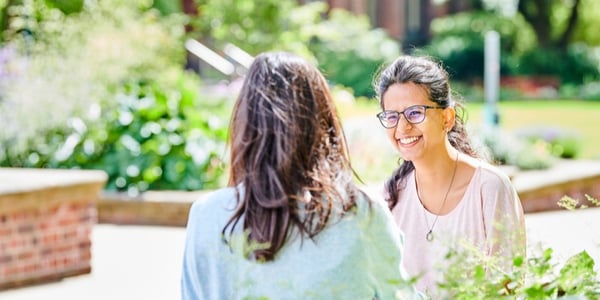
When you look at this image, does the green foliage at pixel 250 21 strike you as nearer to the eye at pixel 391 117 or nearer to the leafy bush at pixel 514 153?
the leafy bush at pixel 514 153

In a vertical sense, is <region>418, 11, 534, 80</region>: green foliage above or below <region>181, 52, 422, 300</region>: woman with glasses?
below

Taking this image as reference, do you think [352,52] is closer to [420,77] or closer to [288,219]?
[420,77]

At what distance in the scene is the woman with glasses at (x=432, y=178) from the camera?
3.58 m

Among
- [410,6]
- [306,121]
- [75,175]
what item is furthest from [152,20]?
[410,6]

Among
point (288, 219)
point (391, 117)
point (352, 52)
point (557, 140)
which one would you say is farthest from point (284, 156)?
point (352, 52)

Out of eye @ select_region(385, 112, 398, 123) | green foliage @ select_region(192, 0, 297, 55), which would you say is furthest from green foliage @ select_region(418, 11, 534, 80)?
eye @ select_region(385, 112, 398, 123)

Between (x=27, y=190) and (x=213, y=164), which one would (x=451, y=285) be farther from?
(x=213, y=164)

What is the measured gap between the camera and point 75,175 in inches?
342

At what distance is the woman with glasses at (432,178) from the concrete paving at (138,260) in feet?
10.5

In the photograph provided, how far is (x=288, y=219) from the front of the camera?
2.68 m

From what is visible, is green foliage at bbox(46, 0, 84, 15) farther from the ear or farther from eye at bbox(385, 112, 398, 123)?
eye at bbox(385, 112, 398, 123)

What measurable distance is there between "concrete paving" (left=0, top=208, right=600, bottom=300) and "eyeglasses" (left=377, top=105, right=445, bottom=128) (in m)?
3.40

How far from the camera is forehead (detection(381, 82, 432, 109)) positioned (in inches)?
141

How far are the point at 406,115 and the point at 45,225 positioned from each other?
535 centimetres
